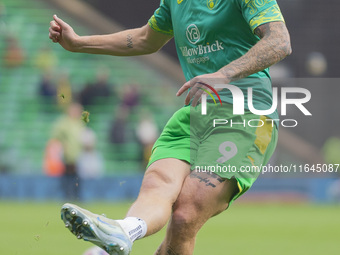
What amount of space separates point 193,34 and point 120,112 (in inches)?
476

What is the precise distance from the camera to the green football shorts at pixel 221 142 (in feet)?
14.3

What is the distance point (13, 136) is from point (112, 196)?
10.2 ft

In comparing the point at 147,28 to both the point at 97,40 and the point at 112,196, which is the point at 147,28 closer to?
the point at 97,40

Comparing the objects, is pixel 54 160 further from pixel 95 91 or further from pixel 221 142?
pixel 221 142

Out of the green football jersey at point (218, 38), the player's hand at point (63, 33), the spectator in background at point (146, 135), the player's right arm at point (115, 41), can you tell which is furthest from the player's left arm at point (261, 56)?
the spectator in background at point (146, 135)

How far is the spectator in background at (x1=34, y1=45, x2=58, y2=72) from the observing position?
58.6 feet

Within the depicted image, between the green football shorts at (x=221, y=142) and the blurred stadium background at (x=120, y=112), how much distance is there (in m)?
7.06

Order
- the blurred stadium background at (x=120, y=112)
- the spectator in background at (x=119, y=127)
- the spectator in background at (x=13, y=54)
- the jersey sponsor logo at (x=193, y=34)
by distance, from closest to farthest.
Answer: the jersey sponsor logo at (x=193, y=34)
the blurred stadium background at (x=120, y=112)
the spectator in background at (x=119, y=127)
the spectator in background at (x=13, y=54)

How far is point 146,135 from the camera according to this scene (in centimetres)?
1636

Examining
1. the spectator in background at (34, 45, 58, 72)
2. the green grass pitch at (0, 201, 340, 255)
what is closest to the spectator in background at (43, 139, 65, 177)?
the green grass pitch at (0, 201, 340, 255)

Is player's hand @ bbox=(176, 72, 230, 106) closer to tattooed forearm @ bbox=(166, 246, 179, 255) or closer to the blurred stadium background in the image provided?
tattooed forearm @ bbox=(166, 246, 179, 255)

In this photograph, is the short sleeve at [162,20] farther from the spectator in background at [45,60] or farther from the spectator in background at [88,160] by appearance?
the spectator in background at [45,60]

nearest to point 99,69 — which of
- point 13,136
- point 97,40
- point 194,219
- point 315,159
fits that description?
point 13,136

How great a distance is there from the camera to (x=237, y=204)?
1599cm
